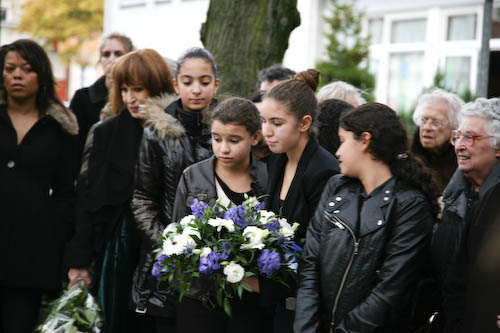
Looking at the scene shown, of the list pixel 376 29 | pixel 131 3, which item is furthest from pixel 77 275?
pixel 131 3

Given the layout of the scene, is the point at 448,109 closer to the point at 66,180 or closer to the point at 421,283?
the point at 421,283

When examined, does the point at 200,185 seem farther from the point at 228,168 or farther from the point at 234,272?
the point at 234,272

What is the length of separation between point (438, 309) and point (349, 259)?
24.9 inches

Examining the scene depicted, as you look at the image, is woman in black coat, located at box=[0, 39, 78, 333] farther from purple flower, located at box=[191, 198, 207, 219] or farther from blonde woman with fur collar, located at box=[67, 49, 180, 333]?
purple flower, located at box=[191, 198, 207, 219]

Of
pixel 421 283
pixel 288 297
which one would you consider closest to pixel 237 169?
pixel 288 297

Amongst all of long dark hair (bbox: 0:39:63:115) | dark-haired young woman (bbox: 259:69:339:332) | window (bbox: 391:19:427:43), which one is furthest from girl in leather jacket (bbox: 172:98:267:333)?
window (bbox: 391:19:427:43)

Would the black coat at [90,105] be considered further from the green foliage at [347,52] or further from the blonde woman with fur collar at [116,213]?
the green foliage at [347,52]

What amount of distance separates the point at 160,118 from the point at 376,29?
47.9 ft

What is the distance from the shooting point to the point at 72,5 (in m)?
31.4

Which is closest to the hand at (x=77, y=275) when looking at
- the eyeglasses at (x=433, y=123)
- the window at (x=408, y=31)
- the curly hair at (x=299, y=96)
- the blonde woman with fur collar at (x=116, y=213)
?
the blonde woman with fur collar at (x=116, y=213)

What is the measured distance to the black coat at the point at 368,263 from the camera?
3.61 metres

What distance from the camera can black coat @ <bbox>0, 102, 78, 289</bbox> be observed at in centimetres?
511

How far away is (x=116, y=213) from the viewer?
5125 mm

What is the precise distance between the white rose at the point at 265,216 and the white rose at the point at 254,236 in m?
0.08
